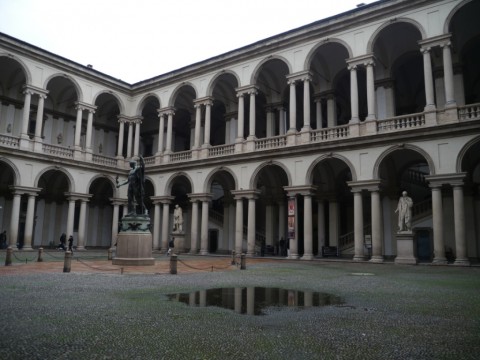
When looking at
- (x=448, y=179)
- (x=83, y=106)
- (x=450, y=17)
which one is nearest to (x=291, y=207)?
(x=448, y=179)

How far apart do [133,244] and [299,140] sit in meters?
12.4

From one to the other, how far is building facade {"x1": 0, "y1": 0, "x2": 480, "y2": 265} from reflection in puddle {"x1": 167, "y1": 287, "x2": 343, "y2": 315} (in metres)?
12.3

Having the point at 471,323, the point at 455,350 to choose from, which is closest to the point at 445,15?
the point at 471,323

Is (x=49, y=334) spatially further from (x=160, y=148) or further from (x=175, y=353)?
(x=160, y=148)

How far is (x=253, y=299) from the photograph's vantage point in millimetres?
8266

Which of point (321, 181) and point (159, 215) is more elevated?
point (321, 181)

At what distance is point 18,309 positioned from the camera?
6.57m

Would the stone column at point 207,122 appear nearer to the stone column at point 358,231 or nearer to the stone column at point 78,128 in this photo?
the stone column at point 78,128

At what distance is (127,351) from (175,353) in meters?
0.55

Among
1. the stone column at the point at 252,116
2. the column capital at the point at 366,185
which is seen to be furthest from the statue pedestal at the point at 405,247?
the stone column at the point at 252,116

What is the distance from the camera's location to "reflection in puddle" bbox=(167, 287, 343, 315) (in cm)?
749

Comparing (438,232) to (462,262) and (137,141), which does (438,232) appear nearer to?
(462,262)

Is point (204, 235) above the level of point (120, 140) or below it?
below

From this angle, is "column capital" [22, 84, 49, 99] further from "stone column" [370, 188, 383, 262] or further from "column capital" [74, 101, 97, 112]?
"stone column" [370, 188, 383, 262]
